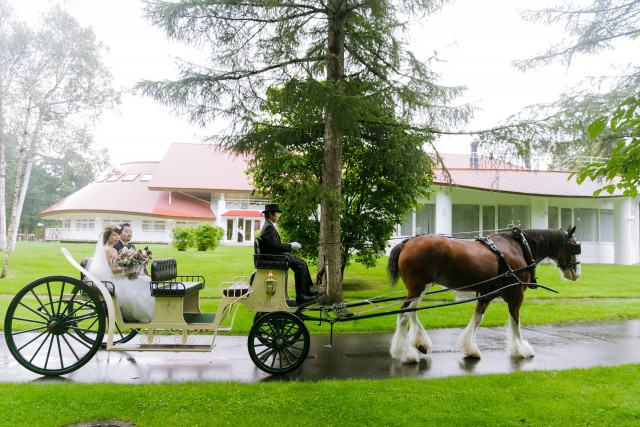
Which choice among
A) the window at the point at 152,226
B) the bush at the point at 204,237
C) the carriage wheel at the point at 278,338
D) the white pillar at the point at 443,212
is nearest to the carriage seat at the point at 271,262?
the carriage wheel at the point at 278,338

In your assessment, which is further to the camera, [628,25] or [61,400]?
[628,25]

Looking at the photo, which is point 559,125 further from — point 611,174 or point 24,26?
point 24,26

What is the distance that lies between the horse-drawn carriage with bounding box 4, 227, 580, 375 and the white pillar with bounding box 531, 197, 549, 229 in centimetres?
1666

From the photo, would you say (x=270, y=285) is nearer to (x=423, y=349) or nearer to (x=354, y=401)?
(x=354, y=401)

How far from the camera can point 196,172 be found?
33.9 metres

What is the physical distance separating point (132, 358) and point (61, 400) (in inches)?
68.6

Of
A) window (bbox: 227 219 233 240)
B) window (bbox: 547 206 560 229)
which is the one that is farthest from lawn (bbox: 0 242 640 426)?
window (bbox: 227 219 233 240)

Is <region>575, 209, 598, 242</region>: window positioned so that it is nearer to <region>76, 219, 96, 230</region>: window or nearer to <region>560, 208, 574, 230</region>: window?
<region>560, 208, 574, 230</region>: window

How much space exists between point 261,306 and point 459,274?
274cm

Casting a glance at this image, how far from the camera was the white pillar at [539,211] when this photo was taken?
21281mm

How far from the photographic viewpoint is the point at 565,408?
155 inches

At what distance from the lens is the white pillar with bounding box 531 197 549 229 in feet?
69.8

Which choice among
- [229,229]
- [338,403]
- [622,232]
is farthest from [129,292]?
[229,229]

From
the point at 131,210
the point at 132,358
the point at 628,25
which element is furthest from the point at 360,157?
the point at 131,210
